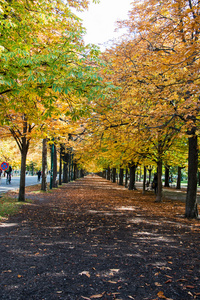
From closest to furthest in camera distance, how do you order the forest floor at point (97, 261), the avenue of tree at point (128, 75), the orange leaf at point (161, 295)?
the orange leaf at point (161, 295) → the forest floor at point (97, 261) → the avenue of tree at point (128, 75)

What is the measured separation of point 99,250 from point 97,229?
1.89 metres

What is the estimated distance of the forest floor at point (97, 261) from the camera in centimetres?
319

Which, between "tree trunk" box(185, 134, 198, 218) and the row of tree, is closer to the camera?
the row of tree

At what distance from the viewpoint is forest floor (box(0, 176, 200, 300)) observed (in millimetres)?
3193

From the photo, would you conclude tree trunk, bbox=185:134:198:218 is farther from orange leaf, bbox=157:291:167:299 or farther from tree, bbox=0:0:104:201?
orange leaf, bbox=157:291:167:299

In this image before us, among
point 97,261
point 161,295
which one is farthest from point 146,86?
point 161,295

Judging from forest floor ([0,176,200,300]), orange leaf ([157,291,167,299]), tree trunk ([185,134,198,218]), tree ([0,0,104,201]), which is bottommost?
forest floor ([0,176,200,300])

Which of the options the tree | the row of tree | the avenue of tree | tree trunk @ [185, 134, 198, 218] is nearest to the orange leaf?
the tree

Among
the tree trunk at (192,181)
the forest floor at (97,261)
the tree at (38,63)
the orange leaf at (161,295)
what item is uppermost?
the tree at (38,63)

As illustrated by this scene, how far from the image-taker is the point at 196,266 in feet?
13.8

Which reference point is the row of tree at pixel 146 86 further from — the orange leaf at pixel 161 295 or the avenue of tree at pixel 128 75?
the orange leaf at pixel 161 295

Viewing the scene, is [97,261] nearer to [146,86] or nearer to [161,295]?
[161,295]

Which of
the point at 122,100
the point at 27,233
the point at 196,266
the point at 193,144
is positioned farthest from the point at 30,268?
the point at 193,144

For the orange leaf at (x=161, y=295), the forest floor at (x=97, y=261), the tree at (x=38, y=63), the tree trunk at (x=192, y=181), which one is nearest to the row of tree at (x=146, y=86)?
the tree trunk at (x=192, y=181)
